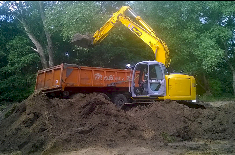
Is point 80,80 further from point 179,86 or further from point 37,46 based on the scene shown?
point 37,46

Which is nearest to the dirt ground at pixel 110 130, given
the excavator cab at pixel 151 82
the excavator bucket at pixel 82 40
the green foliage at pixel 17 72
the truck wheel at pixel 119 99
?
the excavator cab at pixel 151 82

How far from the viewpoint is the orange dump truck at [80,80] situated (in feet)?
41.5

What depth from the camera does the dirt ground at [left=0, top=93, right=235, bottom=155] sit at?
270 inches

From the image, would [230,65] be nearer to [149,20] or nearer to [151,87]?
[149,20]

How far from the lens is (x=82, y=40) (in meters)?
13.6

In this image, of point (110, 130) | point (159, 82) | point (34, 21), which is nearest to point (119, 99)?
point (159, 82)

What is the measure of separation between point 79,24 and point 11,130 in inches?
408

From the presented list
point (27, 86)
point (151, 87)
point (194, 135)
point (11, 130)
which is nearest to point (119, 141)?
point (194, 135)

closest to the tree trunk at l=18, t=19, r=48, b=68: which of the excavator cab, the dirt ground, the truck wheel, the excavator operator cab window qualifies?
the truck wheel

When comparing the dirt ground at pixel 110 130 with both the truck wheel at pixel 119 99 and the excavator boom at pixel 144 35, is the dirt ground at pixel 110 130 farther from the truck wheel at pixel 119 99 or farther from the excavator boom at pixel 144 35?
the truck wheel at pixel 119 99

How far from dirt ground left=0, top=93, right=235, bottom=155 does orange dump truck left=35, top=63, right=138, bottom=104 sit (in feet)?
8.98

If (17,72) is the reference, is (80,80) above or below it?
below

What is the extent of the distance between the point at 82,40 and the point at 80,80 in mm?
2031

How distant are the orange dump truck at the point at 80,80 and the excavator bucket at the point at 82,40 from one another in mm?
1229
